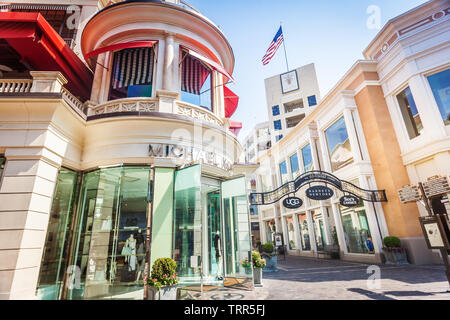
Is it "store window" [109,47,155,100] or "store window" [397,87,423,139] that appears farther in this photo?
"store window" [397,87,423,139]

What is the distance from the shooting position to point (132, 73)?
386 inches

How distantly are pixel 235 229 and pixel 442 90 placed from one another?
1333cm

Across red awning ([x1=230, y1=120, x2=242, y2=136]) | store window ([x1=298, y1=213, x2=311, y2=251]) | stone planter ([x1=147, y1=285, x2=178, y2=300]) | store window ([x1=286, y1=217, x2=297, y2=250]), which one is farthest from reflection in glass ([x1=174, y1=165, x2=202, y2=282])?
store window ([x1=286, y1=217, x2=297, y2=250])

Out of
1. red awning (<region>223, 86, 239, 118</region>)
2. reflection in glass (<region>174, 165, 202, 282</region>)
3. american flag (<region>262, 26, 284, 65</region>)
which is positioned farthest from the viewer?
american flag (<region>262, 26, 284, 65</region>)

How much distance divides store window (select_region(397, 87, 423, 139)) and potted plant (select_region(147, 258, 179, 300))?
14.7 metres

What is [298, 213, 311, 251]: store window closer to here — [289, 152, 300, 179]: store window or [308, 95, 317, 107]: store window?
[289, 152, 300, 179]: store window

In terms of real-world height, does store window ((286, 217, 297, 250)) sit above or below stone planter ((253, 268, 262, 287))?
above

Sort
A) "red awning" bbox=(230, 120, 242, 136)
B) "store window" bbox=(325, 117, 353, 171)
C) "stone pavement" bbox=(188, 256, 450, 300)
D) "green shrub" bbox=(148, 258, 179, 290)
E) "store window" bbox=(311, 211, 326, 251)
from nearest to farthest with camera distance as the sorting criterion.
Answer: "green shrub" bbox=(148, 258, 179, 290)
"stone pavement" bbox=(188, 256, 450, 300)
"red awning" bbox=(230, 120, 242, 136)
"store window" bbox=(325, 117, 353, 171)
"store window" bbox=(311, 211, 326, 251)

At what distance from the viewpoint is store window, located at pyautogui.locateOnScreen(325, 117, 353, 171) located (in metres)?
16.4

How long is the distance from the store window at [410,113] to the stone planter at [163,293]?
1488cm

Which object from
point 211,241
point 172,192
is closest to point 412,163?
point 211,241

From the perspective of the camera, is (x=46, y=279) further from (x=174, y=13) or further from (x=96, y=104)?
(x=174, y=13)

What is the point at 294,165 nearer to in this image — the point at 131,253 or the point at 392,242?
the point at 392,242

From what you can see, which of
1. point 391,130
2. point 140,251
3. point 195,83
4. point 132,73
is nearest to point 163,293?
point 140,251
